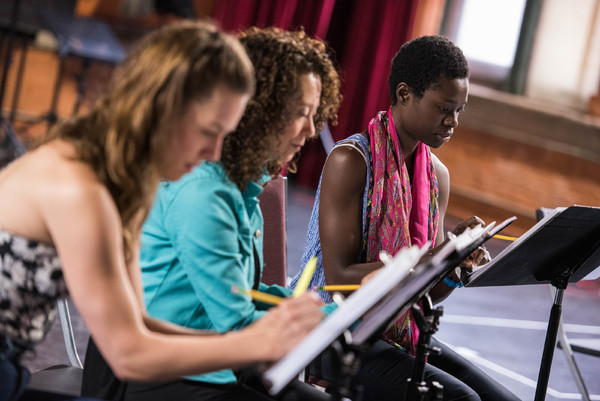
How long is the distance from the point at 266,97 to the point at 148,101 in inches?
Result: 17.0

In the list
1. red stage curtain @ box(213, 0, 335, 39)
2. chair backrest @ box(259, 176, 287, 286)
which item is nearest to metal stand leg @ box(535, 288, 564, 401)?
chair backrest @ box(259, 176, 287, 286)

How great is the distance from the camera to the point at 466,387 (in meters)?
1.93

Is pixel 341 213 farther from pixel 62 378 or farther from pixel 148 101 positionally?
pixel 148 101

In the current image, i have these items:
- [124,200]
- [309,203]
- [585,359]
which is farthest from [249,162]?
[309,203]

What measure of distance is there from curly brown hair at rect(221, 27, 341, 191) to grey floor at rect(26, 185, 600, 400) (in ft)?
4.60

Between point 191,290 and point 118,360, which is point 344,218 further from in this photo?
point 118,360

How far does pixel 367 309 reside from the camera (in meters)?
1.13

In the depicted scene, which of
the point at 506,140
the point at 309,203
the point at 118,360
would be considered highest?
the point at 118,360

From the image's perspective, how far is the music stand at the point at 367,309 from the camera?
1029 millimetres

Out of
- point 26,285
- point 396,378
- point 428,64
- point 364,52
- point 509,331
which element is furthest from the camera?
point 364,52

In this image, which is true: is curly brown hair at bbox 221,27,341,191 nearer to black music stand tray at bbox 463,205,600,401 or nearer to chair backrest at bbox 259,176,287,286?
chair backrest at bbox 259,176,287,286

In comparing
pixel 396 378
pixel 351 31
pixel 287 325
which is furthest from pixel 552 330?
pixel 351 31

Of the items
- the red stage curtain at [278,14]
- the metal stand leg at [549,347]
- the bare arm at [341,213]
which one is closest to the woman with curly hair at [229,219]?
the bare arm at [341,213]

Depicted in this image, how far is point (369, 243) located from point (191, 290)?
2.17ft
